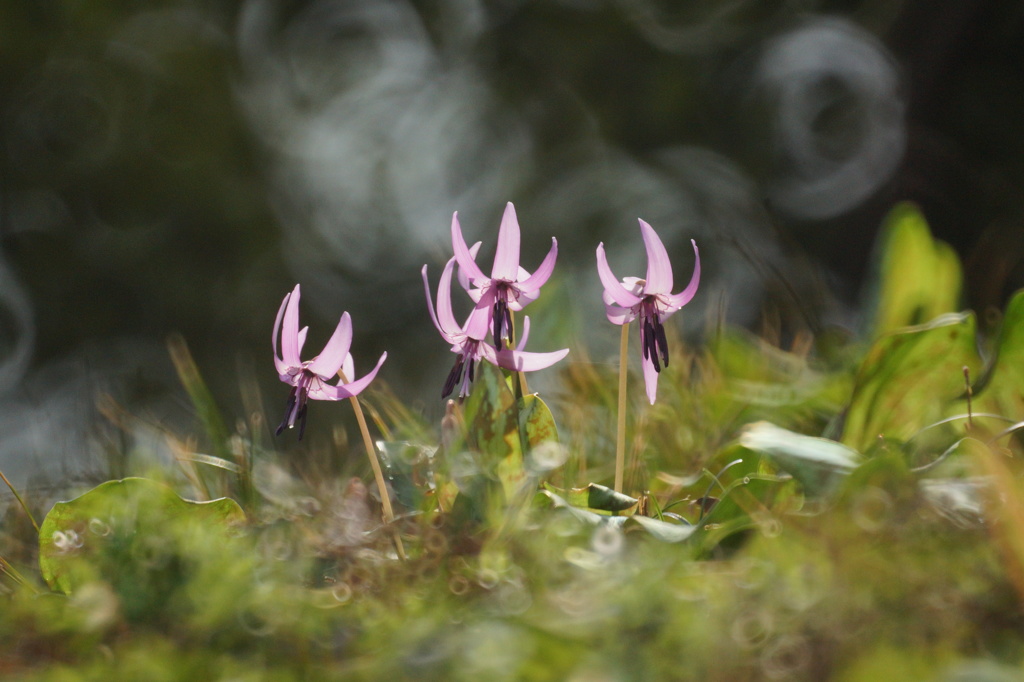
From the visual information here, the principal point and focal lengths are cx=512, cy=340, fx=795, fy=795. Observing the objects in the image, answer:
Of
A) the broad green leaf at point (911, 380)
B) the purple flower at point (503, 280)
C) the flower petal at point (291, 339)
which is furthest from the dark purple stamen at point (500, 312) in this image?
the broad green leaf at point (911, 380)

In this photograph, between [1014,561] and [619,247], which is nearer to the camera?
[1014,561]

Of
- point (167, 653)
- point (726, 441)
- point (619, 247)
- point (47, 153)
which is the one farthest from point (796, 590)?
point (47, 153)

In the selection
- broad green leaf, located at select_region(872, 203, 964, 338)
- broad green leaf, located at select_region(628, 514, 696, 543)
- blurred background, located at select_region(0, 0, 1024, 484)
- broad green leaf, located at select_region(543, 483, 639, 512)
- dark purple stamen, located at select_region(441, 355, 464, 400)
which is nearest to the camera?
broad green leaf, located at select_region(628, 514, 696, 543)

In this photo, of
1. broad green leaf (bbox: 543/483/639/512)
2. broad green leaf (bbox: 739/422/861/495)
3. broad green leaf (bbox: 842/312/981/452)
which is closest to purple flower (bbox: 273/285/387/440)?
A: broad green leaf (bbox: 543/483/639/512)

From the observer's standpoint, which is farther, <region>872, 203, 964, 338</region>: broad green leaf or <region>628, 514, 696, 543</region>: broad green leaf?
<region>872, 203, 964, 338</region>: broad green leaf

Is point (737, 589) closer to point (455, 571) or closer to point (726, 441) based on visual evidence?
point (455, 571)

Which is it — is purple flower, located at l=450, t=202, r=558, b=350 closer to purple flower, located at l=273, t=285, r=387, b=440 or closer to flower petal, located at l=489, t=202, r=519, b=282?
flower petal, located at l=489, t=202, r=519, b=282
